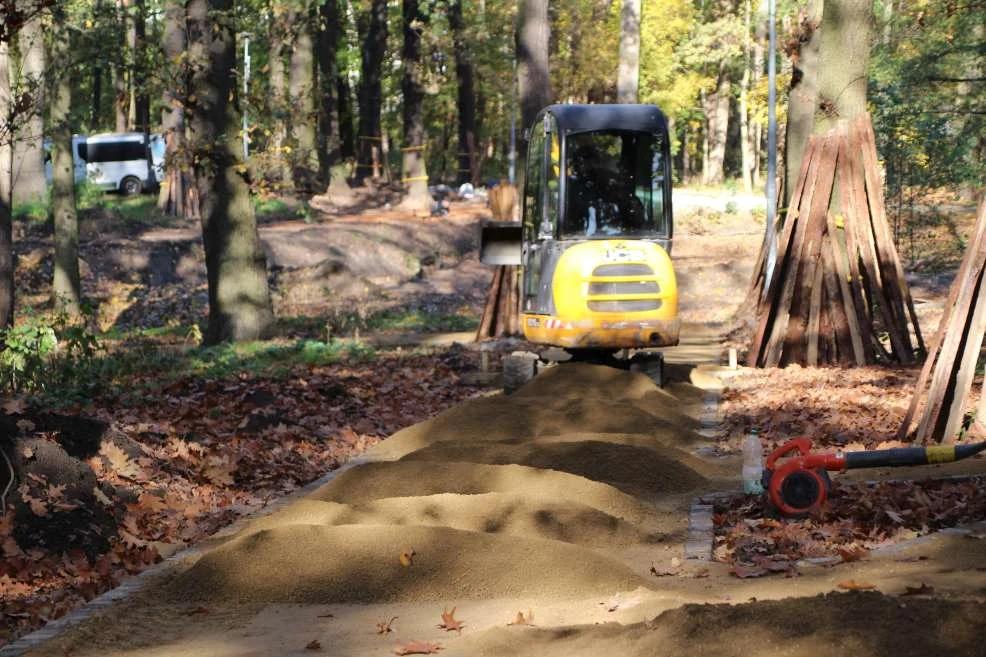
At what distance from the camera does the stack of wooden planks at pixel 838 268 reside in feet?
58.2

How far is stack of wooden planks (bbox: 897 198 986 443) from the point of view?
11.1 m

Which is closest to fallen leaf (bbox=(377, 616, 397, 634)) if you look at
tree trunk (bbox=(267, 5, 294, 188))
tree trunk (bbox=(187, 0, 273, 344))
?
tree trunk (bbox=(187, 0, 273, 344))

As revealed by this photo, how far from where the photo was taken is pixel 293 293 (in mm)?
30922

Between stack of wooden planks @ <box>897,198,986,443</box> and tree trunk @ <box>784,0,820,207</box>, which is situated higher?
tree trunk @ <box>784,0,820,207</box>

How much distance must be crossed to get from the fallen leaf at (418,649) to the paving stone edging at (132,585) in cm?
188

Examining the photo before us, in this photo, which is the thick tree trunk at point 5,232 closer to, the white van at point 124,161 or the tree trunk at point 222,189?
the tree trunk at point 222,189

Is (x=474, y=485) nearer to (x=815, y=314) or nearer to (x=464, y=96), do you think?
(x=815, y=314)

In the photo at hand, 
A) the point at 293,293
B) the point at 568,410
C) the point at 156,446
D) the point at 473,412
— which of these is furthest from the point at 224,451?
the point at 293,293

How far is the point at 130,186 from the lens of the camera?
53969 mm

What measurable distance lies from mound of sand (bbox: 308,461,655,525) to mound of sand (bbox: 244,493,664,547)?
0.40 m

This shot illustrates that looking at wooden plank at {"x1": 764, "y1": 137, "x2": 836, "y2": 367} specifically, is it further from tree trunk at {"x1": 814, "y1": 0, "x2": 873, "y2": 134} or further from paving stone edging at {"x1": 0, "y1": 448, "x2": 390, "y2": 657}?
paving stone edging at {"x1": 0, "y1": 448, "x2": 390, "y2": 657}

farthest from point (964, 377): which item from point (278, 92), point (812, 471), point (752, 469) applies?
point (278, 92)

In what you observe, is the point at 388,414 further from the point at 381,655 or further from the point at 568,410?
the point at 381,655

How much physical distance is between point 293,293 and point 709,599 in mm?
24675
